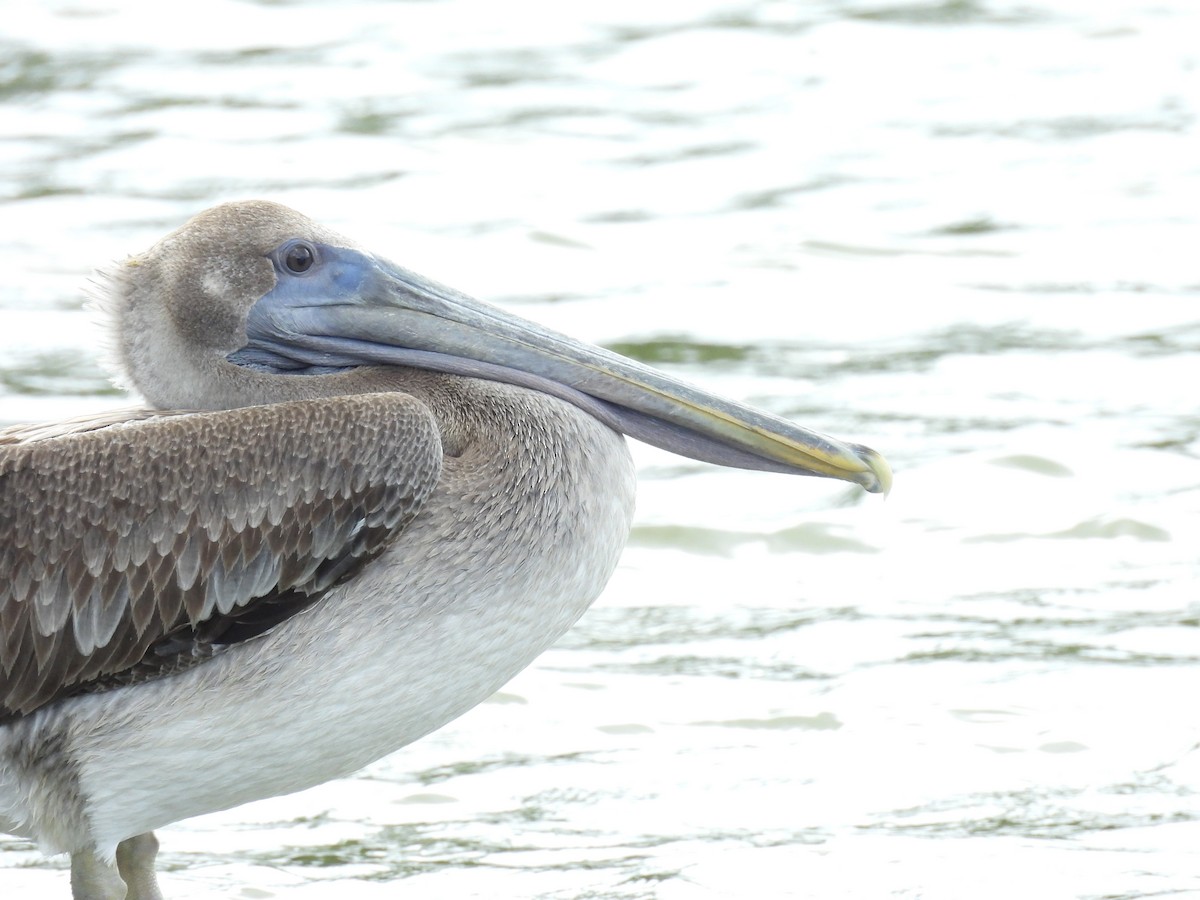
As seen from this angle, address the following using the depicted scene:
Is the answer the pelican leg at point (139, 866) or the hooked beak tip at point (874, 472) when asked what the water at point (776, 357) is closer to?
the pelican leg at point (139, 866)

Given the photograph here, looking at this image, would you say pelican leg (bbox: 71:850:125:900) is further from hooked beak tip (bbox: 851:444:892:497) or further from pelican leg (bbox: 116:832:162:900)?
hooked beak tip (bbox: 851:444:892:497)

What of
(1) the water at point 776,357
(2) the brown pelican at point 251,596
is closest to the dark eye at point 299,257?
(2) the brown pelican at point 251,596

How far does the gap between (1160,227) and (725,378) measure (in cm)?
237

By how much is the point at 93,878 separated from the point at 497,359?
4.17 ft

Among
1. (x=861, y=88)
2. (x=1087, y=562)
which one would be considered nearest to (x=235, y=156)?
(x=861, y=88)

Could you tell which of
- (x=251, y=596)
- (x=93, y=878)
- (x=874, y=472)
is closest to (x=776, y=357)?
(x=874, y=472)

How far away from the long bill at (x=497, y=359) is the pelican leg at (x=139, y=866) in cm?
100

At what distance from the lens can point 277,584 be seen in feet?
13.3

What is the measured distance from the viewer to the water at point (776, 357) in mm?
5031

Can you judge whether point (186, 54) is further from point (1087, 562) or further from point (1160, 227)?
point (1087, 562)

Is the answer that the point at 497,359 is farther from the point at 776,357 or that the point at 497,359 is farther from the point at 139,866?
the point at 776,357

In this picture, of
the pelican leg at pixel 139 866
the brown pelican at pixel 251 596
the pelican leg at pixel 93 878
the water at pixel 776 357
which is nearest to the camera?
the brown pelican at pixel 251 596

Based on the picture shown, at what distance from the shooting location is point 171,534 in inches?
160

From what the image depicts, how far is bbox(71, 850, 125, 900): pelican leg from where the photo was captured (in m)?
4.11
